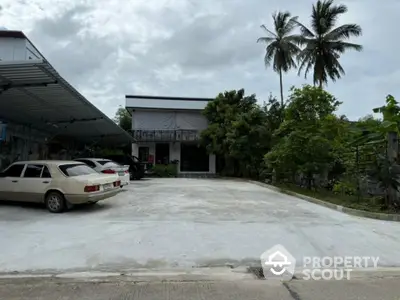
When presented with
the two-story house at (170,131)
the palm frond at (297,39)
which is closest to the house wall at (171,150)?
the two-story house at (170,131)

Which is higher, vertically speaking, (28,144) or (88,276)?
(28,144)

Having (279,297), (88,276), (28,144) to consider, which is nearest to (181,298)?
(279,297)

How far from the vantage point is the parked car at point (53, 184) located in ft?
33.6

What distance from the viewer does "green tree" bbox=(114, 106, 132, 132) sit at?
43.1 metres

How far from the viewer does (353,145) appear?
14.8 metres

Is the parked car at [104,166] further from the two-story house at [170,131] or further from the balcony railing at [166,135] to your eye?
the two-story house at [170,131]

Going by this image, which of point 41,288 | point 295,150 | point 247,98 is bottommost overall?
point 41,288

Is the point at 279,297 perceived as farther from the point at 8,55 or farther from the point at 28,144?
the point at 8,55

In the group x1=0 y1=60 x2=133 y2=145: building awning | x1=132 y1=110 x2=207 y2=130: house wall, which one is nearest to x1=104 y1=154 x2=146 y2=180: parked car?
x1=0 y1=60 x2=133 y2=145: building awning

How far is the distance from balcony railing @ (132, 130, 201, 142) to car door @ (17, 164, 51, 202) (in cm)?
2111

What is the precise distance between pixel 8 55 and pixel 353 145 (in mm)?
20891

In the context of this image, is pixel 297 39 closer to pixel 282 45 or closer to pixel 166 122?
pixel 282 45

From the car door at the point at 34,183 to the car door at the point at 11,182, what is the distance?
0.14 metres

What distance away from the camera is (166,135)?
105 ft
